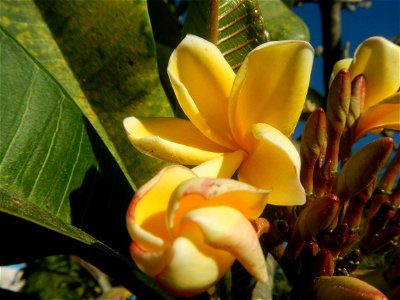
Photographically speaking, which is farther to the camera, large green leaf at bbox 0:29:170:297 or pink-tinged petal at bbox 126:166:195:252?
large green leaf at bbox 0:29:170:297

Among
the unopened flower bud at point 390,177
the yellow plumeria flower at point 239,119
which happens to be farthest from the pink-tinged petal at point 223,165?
the unopened flower bud at point 390,177

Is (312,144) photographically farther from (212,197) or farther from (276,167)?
Answer: (212,197)

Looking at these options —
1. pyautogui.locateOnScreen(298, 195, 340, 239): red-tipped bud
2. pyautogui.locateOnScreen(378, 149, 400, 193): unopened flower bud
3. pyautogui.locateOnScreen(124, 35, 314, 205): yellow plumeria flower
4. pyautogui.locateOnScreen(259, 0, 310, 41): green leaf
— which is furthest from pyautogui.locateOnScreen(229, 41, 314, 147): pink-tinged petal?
pyautogui.locateOnScreen(259, 0, 310, 41): green leaf

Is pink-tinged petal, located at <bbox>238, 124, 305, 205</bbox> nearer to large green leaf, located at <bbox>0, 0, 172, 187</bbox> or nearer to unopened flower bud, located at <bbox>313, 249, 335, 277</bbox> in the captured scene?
unopened flower bud, located at <bbox>313, 249, 335, 277</bbox>

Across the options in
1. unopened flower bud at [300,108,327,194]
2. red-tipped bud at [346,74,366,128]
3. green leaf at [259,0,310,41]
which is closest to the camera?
unopened flower bud at [300,108,327,194]

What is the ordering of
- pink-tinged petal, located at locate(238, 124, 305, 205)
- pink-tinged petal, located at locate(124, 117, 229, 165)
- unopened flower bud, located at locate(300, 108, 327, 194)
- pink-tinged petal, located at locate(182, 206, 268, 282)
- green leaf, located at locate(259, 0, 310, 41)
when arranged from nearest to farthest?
pink-tinged petal, located at locate(182, 206, 268, 282), pink-tinged petal, located at locate(238, 124, 305, 205), pink-tinged petal, located at locate(124, 117, 229, 165), unopened flower bud, located at locate(300, 108, 327, 194), green leaf, located at locate(259, 0, 310, 41)

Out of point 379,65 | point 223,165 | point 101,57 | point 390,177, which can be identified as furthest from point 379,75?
point 101,57

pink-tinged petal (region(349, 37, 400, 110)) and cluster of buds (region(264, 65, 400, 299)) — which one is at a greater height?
pink-tinged petal (region(349, 37, 400, 110))

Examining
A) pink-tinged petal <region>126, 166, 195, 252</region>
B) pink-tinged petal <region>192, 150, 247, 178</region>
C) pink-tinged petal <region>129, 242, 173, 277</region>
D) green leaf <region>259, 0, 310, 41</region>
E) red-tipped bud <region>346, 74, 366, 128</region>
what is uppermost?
pink-tinged petal <region>126, 166, 195, 252</region>
